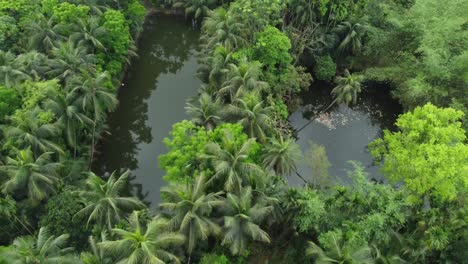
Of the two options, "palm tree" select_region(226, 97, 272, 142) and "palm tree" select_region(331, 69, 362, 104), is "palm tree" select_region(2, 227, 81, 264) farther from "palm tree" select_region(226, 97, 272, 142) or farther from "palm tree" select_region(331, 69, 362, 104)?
"palm tree" select_region(331, 69, 362, 104)

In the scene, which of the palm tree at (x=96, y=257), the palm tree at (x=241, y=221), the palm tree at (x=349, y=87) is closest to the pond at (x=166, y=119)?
the palm tree at (x=349, y=87)

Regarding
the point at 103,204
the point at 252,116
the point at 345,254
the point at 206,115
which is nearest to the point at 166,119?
the point at 206,115

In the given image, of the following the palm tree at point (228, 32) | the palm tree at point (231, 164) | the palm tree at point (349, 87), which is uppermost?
the palm tree at point (228, 32)

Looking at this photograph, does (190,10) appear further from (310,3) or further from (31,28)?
(31,28)

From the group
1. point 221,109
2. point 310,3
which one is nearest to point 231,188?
point 221,109

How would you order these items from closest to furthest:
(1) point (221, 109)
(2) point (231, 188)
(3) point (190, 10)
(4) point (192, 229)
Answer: (4) point (192, 229) → (2) point (231, 188) → (1) point (221, 109) → (3) point (190, 10)

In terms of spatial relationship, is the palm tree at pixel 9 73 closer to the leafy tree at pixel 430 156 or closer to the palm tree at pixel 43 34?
the palm tree at pixel 43 34
